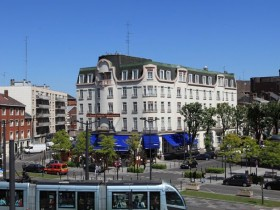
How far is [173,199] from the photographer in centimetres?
2666

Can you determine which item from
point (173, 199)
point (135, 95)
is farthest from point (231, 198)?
point (135, 95)

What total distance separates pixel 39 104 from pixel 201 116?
52.2 meters

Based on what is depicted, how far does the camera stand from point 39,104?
380 ft

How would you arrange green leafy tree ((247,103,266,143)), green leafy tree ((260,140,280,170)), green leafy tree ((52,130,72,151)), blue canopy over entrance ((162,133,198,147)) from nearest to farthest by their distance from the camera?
green leafy tree ((260,140,280,170)), green leafy tree ((52,130,72,151)), blue canopy over entrance ((162,133,198,147)), green leafy tree ((247,103,266,143))

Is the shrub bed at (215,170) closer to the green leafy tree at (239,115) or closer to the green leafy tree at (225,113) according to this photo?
the green leafy tree at (225,113)

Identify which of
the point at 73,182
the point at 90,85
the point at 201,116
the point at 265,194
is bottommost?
the point at 265,194

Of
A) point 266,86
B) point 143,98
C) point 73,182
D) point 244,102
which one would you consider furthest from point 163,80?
point 266,86

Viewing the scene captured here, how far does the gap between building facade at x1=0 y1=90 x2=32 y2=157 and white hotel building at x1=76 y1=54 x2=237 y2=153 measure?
16.9m

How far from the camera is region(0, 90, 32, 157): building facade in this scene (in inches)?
3610

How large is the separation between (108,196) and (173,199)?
386 cm

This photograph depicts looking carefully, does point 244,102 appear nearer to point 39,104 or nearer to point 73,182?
point 39,104

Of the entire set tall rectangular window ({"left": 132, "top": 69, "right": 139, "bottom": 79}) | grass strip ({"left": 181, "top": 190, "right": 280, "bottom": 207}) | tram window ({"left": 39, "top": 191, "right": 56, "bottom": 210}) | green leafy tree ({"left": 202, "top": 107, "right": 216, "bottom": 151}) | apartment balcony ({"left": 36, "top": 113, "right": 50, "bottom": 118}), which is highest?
tall rectangular window ({"left": 132, "top": 69, "right": 139, "bottom": 79})

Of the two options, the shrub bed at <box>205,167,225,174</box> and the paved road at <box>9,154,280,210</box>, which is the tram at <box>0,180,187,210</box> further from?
the shrub bed at <box>205,167,225,174</box>

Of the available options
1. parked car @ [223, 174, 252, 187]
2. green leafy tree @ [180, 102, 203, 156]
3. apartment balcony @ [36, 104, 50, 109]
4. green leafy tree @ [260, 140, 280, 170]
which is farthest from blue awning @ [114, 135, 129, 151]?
apartment balcony @ [36, 104, 50, 109]
